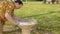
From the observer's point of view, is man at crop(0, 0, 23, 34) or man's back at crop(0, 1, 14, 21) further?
man's back at crop(0, 1, 14, 21)

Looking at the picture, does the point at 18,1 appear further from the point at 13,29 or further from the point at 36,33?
the point at 13,29

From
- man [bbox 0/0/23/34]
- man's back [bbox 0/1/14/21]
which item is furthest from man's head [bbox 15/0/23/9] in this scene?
man's back [bbox 0/1/14/21]

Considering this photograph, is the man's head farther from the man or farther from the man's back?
the man's back

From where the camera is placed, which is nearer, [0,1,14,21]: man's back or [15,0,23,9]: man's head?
[15,0,23,9]: man's head

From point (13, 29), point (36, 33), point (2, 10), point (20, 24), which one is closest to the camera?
point (20, 24)

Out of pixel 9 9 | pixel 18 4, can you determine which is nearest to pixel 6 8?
pixel 9 9

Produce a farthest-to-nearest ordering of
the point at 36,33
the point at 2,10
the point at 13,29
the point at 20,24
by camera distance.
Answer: the point at 13,29
the point at 36,33
the point at 2,10
the point at 20,24

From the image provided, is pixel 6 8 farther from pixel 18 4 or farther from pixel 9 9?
pixel 18 4

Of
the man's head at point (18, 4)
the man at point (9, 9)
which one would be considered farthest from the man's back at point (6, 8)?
the man's head at point (18, 4)

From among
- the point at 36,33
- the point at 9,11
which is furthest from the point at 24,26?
the point at 36,33

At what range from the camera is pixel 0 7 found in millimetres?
4410

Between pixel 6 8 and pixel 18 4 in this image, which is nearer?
pixel 18 4

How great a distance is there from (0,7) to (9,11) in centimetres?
31

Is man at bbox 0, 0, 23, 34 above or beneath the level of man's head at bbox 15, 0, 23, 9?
beneath
